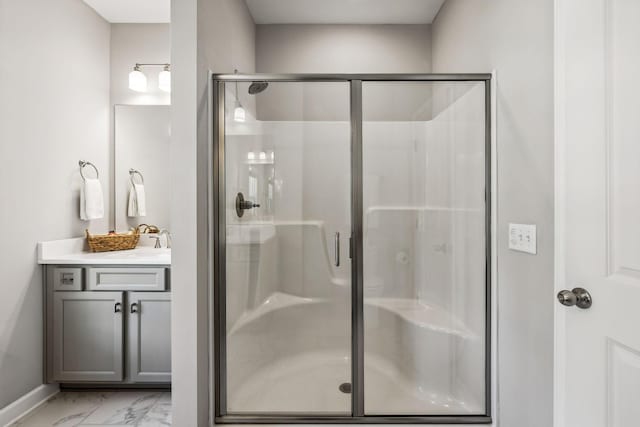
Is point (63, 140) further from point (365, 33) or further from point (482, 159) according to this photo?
point (482, 159)

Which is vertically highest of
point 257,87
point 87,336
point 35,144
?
point 257,87

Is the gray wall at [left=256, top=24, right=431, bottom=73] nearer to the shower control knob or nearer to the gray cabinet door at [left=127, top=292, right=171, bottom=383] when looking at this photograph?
the shower control knob

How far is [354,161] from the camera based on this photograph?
1.82 metres

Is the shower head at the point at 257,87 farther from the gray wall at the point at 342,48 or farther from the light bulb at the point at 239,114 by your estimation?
the gray wall at the point at 342,48

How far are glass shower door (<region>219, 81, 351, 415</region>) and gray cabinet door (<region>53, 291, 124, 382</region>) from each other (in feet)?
3.00

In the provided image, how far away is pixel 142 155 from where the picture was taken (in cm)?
289

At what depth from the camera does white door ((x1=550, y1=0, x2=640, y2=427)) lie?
987 mm

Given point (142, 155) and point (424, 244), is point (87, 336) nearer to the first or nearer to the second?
point (142, 155)

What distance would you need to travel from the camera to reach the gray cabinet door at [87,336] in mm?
2283

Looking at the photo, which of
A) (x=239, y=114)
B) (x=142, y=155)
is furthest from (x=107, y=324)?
(x=239, y=114)

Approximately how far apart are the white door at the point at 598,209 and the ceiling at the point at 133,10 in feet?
8.65

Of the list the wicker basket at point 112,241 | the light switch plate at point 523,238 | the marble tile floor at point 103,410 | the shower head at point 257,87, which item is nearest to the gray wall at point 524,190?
the light switch plate at point 523,238

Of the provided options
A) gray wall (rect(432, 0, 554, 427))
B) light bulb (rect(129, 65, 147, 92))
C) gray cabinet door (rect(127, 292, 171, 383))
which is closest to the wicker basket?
gray cabinet door (rect(127, 292, 171, 383))

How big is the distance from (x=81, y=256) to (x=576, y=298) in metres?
2.76
